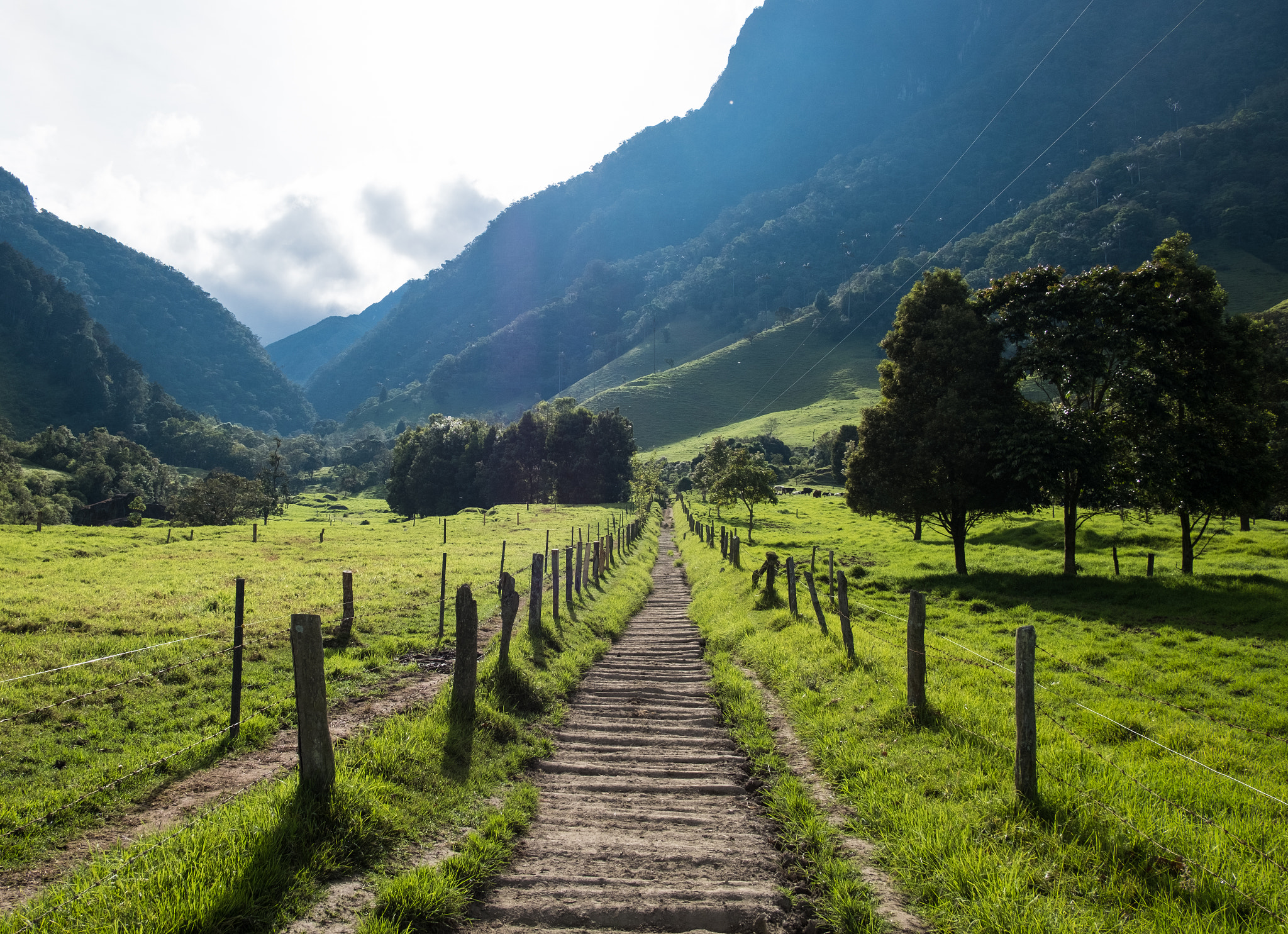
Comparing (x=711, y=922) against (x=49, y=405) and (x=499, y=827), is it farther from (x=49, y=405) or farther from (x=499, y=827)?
(x=49, y=405)

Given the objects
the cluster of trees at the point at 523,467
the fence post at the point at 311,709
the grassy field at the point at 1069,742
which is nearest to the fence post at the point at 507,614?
the fence post at the point at 311,709

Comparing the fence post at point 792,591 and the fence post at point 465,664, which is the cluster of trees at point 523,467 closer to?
the fence post at point 792,591

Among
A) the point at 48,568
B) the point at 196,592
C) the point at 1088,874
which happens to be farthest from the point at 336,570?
the point at 1088,874

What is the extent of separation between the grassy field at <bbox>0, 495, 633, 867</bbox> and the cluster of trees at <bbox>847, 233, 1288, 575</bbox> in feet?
58.6

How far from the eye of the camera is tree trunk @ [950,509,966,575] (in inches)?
1045

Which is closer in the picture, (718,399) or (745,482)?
(745,482)

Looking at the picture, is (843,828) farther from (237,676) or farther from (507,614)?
(237,676)

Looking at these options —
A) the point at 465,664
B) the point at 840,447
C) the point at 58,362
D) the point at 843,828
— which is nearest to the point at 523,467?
the point at 840,447

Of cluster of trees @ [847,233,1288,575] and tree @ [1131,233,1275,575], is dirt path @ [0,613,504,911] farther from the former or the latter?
tree @ [1131,233,1275,575]

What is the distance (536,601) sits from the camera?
13.9m

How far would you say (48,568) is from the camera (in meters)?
23.4

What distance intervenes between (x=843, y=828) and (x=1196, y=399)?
991 inches

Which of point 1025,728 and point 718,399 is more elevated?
point 718,399

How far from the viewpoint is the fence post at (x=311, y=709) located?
5980 mm
